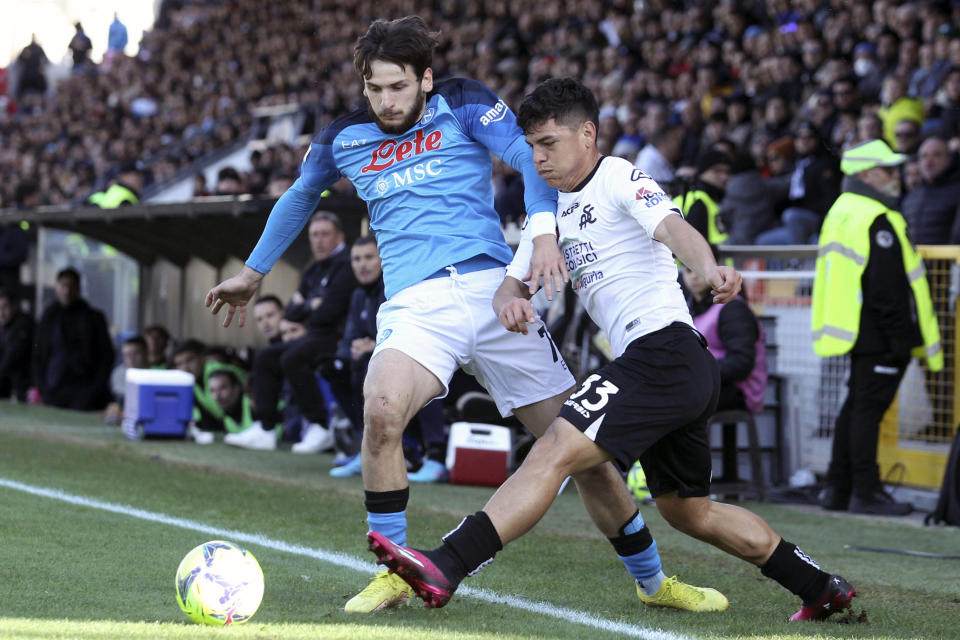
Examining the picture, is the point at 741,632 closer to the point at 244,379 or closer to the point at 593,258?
the point at 593,258

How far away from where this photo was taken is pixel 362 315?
9.74 metres

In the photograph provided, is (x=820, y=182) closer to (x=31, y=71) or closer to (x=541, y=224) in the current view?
(x=541, y=224)

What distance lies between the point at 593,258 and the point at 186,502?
152 inches

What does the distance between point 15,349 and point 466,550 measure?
1271cm

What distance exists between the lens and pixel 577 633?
→ 171 inches

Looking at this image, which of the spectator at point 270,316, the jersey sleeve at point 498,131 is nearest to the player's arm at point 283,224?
the jersey sleeve at point 498,131

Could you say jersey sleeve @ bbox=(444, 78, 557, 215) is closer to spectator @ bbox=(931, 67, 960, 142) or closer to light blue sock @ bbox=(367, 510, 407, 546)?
light blue sock @ bbox=(367, 510, 407, 546)

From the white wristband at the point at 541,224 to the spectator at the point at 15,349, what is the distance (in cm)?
1240

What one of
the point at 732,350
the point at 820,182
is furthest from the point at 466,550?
the point at 820,182

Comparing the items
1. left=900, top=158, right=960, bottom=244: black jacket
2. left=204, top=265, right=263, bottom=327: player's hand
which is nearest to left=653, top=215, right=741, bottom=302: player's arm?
left=204, top=265, right=263, bottom=327: player's hand

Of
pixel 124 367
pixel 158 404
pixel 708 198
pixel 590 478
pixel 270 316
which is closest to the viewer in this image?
pixel 590 478

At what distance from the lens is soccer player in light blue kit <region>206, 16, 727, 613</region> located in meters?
4.62

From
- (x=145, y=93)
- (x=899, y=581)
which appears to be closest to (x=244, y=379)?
(x=899, y=581)

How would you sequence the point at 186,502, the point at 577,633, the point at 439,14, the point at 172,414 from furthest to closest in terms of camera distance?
the point at 439,14 → the point at 172,414 → the point at 186,502 → the point at 577,633
